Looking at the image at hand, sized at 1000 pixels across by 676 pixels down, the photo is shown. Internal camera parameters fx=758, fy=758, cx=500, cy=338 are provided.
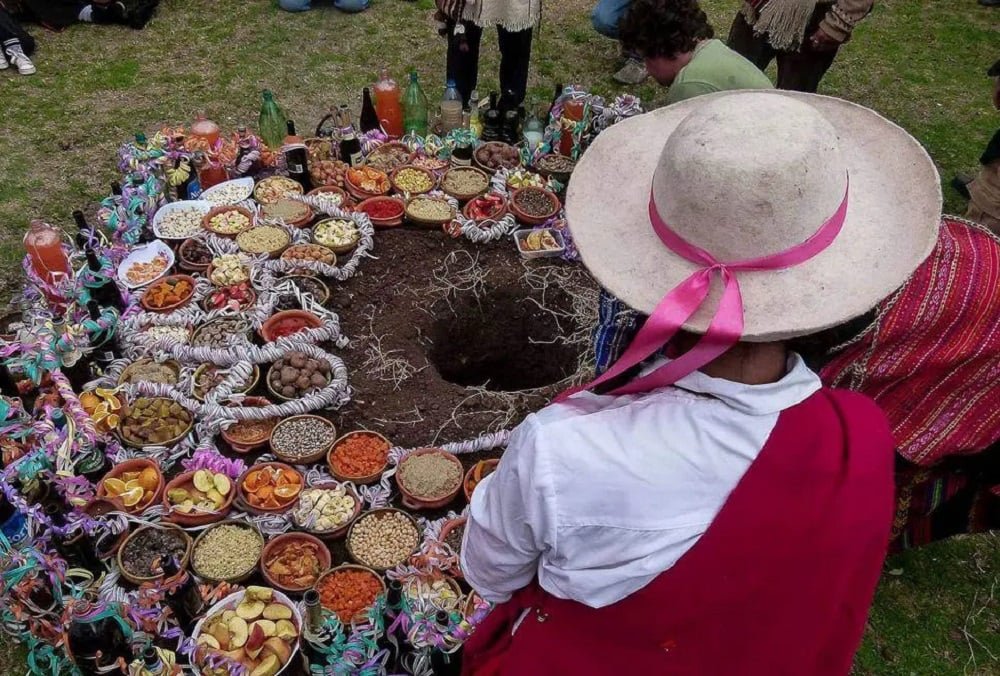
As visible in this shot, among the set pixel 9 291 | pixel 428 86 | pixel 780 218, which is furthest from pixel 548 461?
pixel 428 86

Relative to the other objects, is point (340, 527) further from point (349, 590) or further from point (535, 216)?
point (535, 216)

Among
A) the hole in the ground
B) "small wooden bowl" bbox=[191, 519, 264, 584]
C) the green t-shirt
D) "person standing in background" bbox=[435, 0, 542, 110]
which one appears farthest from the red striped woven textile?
"person standing in background" bbox=[435, 0, 542, 110]

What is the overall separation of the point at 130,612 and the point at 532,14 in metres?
4.74

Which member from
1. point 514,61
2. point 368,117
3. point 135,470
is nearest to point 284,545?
point 135,470

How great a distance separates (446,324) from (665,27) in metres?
2.05

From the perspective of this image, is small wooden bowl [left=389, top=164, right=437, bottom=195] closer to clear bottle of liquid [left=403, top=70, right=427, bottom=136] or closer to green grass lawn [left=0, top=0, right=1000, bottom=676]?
clear bottle of liquid [left=403, top=70, right=427, bottom=136]

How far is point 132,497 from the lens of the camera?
3.32 m

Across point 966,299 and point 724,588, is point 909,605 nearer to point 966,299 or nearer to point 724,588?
point 966,299

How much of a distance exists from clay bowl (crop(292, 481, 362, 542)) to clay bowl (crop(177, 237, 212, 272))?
1.74m

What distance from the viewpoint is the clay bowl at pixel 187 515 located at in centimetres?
328

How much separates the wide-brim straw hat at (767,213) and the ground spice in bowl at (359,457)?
2.09 meters

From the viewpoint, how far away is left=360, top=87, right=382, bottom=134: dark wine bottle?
217 inches

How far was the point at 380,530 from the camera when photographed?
3357mm

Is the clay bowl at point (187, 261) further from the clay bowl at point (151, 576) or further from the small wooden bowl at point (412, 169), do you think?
the clay bowl at point (151, 576)
